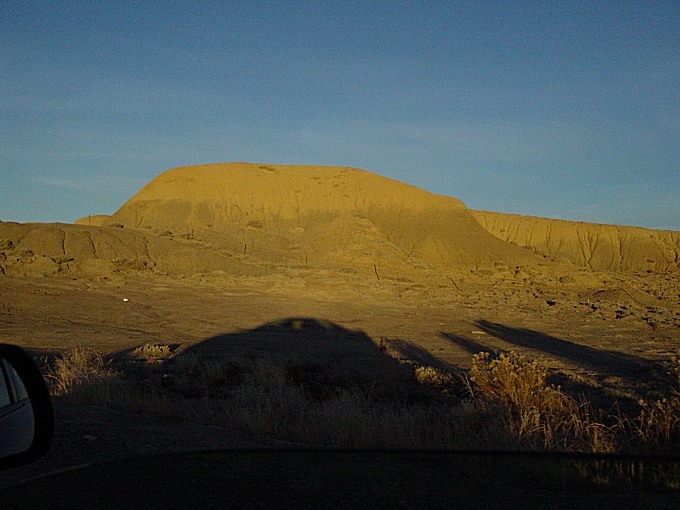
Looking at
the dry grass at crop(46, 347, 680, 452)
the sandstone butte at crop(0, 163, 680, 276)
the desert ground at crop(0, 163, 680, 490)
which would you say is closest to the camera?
the dry grass at crop(46, 347, 680, 452)

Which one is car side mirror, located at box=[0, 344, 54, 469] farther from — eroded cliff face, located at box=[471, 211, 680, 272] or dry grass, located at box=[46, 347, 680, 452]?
eroded cliff face, located at box=[471, 211, 680, 272]

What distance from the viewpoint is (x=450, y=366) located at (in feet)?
55.1

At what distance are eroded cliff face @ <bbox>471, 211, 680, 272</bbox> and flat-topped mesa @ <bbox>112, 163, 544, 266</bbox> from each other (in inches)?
1222

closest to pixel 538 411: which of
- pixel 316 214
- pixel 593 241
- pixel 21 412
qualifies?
pixel 21 412

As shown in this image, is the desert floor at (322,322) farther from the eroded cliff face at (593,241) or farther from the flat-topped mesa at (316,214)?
the eroded cliff face at (593,241)

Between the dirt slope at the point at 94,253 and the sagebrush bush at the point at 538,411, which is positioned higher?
Answer: the dirt slope at the point at 94,253

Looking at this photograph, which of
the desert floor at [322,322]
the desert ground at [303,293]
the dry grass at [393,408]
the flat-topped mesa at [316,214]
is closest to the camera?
the dry grass at [393,408]

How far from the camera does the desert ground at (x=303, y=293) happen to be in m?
16.6

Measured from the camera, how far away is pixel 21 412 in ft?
10.5

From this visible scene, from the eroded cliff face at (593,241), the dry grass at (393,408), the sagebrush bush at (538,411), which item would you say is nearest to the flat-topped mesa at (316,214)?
the eroded cliff face at (593,241)

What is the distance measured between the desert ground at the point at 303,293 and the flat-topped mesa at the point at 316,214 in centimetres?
23

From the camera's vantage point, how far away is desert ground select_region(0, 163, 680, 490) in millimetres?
16609

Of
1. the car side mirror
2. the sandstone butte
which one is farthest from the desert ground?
the car side mirror

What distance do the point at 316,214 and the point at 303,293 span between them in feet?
107
